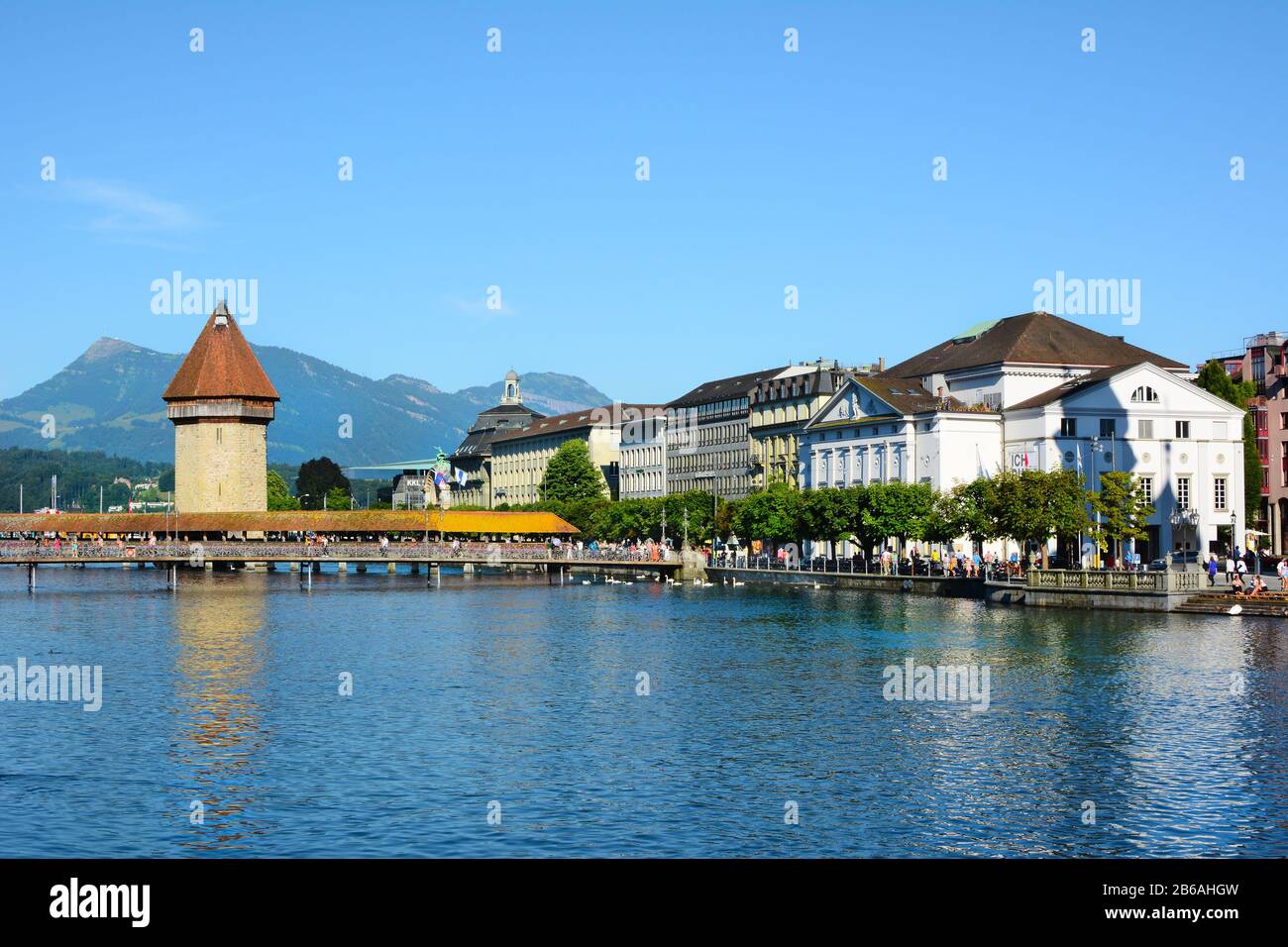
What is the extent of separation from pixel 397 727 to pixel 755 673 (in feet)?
44.7

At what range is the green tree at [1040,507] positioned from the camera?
78062 millimetres

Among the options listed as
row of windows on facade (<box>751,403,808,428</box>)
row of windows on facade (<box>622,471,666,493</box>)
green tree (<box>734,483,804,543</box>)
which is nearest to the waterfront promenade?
green tree (<box>734,483,804,543</box>)

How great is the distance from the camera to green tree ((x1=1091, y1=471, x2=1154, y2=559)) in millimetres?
79500

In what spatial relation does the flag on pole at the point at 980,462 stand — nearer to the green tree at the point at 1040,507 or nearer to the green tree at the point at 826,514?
the green tree at the point at 826,514

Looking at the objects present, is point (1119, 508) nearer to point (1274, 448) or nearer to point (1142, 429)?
point (1142, 429)

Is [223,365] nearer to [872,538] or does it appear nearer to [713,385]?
[713,385]

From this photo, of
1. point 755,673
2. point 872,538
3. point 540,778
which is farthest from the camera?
point 872,538

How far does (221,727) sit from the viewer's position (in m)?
34.0

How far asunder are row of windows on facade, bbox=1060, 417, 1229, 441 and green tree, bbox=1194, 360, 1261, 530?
3098 millimetres

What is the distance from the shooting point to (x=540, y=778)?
2742 cm

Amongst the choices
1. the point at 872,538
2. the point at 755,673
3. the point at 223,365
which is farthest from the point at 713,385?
the point at 755,673

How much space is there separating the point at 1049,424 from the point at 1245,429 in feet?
49.7
